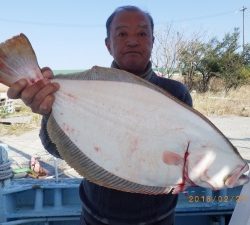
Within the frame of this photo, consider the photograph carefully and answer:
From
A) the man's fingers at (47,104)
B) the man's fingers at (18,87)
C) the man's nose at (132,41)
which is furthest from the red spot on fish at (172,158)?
the man's nose at (132,41)

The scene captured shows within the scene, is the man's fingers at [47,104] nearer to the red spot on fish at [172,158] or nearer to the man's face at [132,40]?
the red spot on fish at [172,158]

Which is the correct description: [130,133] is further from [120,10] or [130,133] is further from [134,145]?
[120,10]

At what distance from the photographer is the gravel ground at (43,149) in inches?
313

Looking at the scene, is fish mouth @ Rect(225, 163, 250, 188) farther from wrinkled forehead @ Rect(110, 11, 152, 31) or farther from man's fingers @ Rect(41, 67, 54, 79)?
wrinkled forehead @ Rect(110, 11, 152, 31)

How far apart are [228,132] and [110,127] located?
461 inches

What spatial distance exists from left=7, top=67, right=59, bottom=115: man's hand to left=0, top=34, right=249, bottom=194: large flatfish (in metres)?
0.02

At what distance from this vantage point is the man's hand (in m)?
1.43

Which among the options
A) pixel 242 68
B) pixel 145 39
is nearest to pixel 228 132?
pixel 145 39

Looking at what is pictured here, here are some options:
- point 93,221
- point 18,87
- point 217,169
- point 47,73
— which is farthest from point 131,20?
point 93,221

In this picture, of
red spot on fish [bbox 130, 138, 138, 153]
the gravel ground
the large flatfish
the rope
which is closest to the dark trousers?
the large flatfish

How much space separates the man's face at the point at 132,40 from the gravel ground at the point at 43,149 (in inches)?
200

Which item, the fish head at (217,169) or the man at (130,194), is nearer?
the fish head at (217,169)

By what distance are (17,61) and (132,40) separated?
27.1 inches

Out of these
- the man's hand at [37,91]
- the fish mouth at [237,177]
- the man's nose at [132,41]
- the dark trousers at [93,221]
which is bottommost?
the dark trousers at [93,221]
